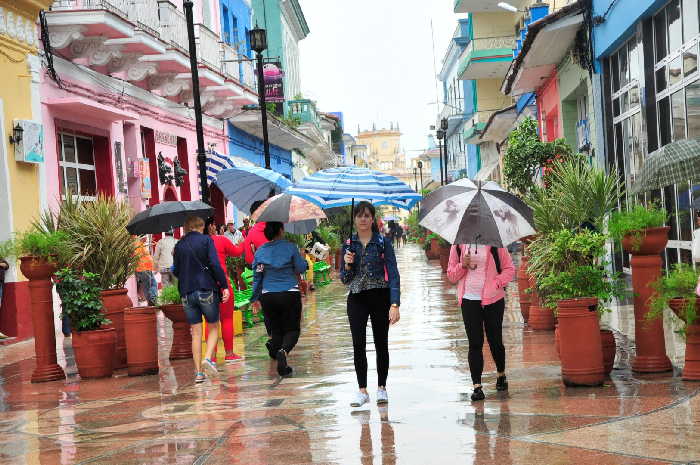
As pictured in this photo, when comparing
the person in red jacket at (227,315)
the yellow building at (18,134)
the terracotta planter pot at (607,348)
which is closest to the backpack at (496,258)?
the terracotta planter pot at (607,348)

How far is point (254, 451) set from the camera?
266 inches

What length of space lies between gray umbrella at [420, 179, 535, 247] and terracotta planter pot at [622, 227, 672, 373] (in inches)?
39.7

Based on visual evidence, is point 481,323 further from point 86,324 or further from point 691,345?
point 86,324

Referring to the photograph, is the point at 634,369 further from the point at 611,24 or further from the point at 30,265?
the point at 611,24

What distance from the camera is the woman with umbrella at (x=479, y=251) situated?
27.2 feet

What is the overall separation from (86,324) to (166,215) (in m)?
1.41

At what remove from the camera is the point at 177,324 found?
1237 centimetres

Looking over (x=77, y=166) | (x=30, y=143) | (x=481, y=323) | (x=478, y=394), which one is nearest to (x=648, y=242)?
(x=481, y=323)

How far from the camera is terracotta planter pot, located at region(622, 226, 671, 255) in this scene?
8672mm

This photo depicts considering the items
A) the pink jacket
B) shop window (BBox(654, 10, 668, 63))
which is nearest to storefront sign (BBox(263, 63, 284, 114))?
shop window (BBox(654, 10, 668, 63))

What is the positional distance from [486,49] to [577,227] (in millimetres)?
28519

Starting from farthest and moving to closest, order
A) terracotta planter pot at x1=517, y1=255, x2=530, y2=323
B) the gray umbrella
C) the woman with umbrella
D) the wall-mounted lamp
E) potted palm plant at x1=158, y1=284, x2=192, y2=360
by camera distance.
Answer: the wall-mounted lamp → terracotta planter pot at x1=517, y1=255, x2=530, y2=323 → potted palm plant at x1=158, y1=284, x2=192, y2=360 → the woman with umbrella → the gray umbrella

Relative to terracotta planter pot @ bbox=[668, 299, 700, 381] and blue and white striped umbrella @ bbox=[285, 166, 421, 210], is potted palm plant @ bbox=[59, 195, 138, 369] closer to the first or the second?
blue and white striped umbrella @ bbox=[285, 166, 421, 210]

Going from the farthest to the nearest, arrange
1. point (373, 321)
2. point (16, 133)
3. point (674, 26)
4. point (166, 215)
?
point (16, 133), point (674, 26), point (166, 215), point (373, 321)
